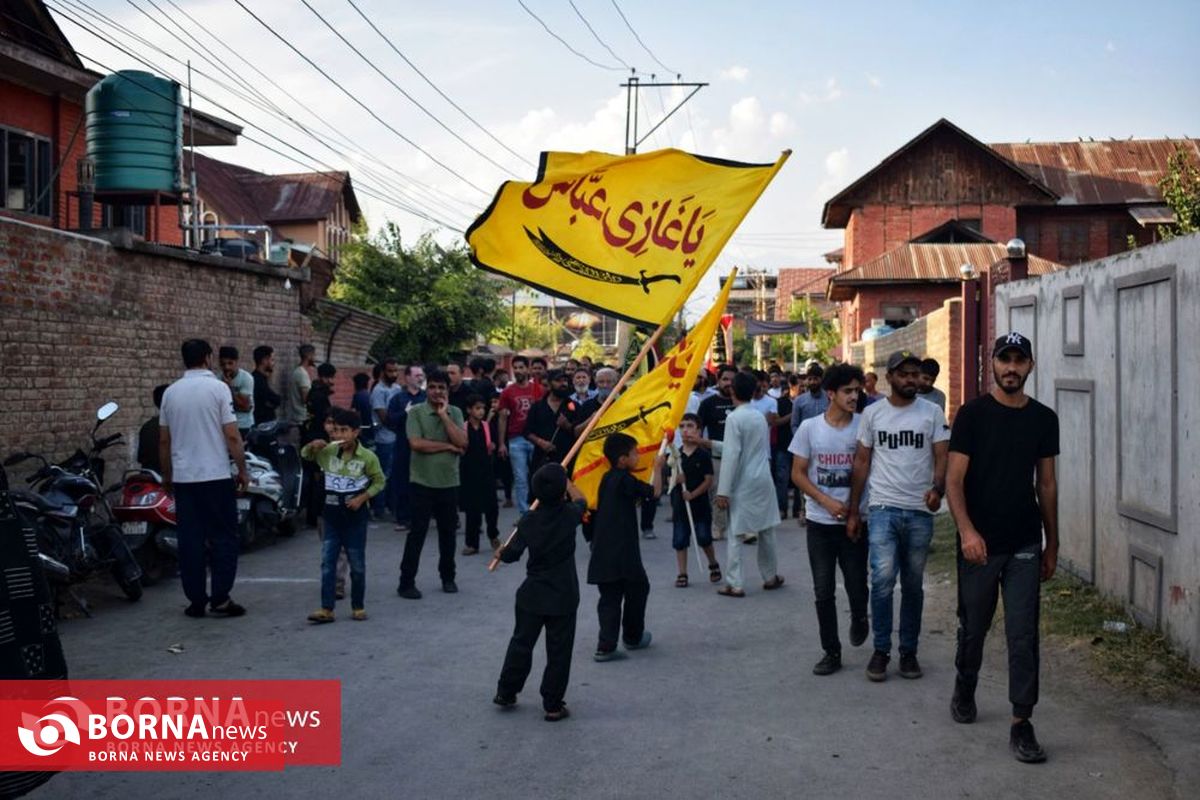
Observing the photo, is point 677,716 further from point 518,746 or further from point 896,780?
point 896,780

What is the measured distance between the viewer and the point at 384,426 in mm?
15102

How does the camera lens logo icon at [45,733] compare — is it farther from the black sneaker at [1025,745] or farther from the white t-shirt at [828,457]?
the white t-shirt at [828,457]

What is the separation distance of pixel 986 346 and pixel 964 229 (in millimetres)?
35103

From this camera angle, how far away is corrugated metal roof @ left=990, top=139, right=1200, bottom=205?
5266 centimetres

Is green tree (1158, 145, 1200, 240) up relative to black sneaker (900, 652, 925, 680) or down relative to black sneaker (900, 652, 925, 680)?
up

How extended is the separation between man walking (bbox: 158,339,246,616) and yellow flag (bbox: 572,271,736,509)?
2.70 meters

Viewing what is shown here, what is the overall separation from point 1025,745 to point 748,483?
482 cm

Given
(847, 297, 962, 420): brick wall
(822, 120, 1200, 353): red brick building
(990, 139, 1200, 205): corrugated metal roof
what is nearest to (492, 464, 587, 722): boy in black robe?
(847, 297, 962, 420): brick wall

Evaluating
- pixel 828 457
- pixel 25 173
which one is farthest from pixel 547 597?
pixel 25 173

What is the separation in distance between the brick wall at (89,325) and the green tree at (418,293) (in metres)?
15.5

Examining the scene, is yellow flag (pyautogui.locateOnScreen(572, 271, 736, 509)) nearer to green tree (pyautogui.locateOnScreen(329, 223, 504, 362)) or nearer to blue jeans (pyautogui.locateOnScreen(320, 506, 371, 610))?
blue jeans (pyautogui.locateOnScreen(320, 506, 371, 610))

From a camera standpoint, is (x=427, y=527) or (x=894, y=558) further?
(x=427, y=527)

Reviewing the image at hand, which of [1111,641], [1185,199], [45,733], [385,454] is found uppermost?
[1185,199]

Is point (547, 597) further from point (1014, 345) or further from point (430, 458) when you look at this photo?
point (430, 458)
